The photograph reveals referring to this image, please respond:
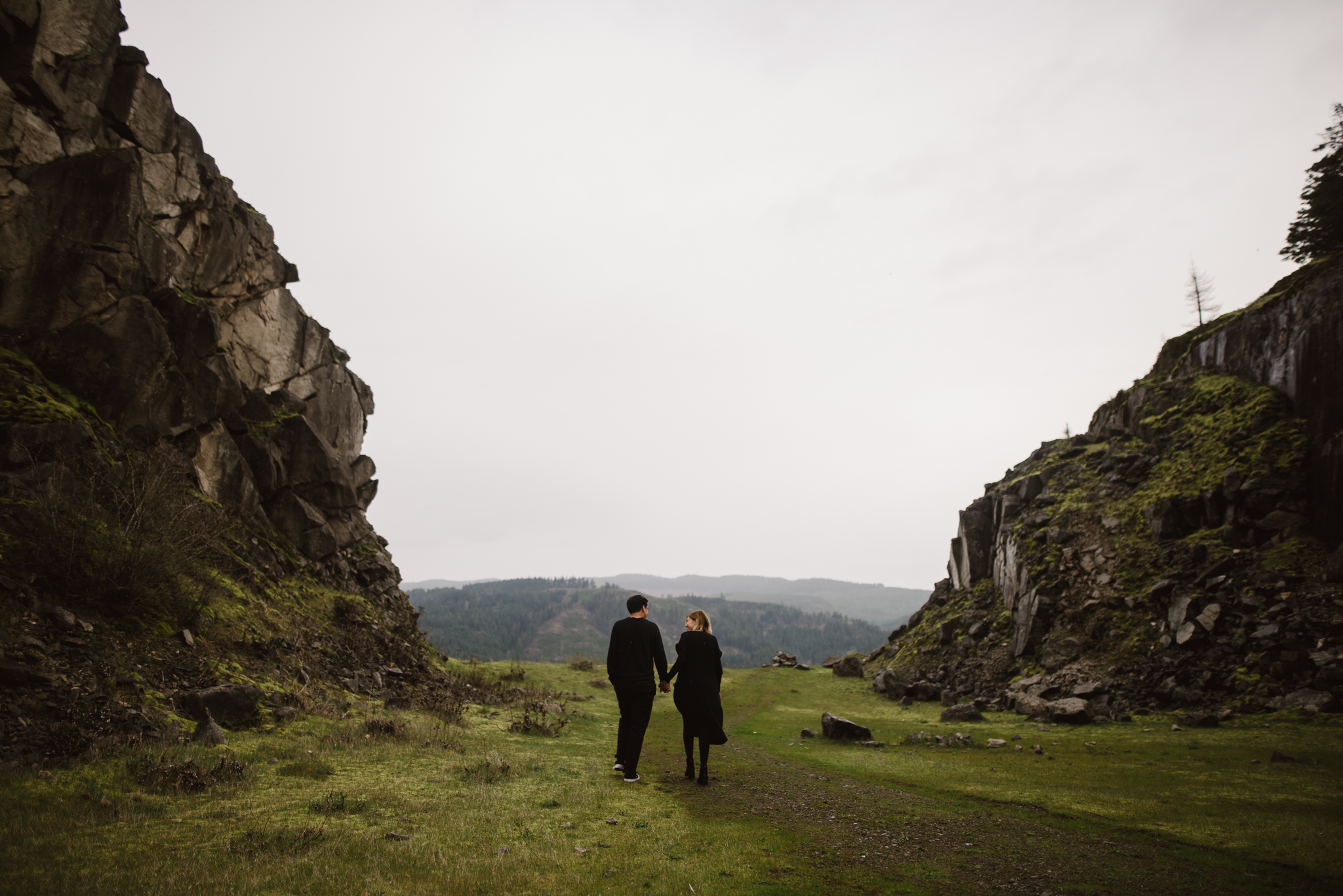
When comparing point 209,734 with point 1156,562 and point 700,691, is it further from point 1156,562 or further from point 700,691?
point 1156,562

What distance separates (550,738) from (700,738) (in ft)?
25.0

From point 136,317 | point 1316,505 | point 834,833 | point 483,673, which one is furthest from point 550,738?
point 1316,505

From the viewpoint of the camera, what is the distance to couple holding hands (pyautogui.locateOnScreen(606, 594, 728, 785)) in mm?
11141

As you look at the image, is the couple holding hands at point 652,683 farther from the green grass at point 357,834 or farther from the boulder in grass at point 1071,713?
the boulder in grass at point 1071,713

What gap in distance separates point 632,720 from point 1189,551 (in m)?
26.0

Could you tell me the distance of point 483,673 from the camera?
32250 millimetres

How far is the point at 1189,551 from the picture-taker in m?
24.6

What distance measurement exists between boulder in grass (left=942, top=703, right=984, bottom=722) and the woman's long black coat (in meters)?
16.9

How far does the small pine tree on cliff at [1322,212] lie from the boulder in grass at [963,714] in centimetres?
2993

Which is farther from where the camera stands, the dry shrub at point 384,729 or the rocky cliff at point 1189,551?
the rocky cliff at point 1189,551

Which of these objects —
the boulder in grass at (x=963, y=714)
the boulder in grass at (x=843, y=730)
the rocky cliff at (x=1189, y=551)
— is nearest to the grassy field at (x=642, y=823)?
the boulder in grass at (x=843, y=730)

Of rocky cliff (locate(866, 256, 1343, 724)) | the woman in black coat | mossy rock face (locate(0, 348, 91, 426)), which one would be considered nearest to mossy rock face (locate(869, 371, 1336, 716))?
rocky cliff (locate(866, 256, 1343, 724))

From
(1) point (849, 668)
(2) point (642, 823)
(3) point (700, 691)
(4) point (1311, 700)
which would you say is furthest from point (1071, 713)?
(1) point (849, 668)

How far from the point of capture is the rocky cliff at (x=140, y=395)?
42.0ft
